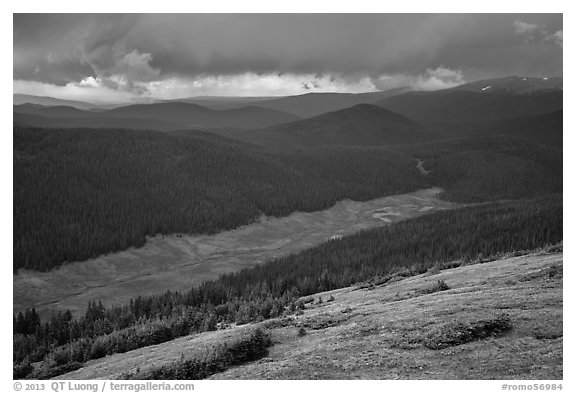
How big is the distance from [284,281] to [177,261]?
24697 millimetres

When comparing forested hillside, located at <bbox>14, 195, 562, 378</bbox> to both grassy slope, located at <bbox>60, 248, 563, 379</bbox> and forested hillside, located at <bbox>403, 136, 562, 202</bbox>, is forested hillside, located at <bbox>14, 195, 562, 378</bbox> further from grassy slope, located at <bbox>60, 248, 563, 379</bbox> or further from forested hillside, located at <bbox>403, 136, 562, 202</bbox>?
forested hillside, located at <bbox>403, 136, 562, 202</bbox>

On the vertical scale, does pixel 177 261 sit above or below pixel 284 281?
below

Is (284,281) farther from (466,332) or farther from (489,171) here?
(489,171)

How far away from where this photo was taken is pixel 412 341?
62.0 ft

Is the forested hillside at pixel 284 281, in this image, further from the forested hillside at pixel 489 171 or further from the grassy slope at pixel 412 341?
the forested hillside at pixel 489 171

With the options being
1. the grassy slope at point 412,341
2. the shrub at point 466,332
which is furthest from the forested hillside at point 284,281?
the shrub at point 466,332

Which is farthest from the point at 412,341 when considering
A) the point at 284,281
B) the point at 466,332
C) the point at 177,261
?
the point at 177,261

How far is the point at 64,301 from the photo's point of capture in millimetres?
52562

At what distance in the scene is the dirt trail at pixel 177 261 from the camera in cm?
5431

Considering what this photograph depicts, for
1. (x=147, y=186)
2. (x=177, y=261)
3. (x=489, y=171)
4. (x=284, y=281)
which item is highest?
(x=147, y=186)

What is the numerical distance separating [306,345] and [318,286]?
2265 cm

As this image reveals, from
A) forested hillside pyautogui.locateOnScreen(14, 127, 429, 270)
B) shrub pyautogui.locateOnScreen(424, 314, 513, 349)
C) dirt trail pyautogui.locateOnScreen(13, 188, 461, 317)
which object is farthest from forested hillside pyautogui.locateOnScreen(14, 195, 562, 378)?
forested hillside pyautogui.locateOnScreen(14, 127, 429, 270)

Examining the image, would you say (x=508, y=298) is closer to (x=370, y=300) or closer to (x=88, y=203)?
(x=370, y=300)

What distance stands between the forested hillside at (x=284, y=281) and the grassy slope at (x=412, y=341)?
338 cm
